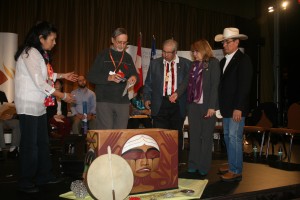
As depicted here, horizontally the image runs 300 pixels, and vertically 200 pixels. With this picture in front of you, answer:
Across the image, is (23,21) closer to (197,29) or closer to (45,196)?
(197,29)

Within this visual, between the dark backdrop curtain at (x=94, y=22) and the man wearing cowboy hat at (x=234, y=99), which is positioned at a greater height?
the dark backdrop curtain at (x=94, y=22)

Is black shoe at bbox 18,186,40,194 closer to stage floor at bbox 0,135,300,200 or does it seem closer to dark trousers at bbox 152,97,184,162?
stage floor at bbox 0,135,300,200

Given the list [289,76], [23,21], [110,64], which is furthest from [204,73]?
→ [289,76]

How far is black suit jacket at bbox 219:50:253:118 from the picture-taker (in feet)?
12.0

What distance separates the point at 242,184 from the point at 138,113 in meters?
3.52

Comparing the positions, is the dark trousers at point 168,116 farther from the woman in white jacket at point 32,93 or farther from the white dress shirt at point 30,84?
the white dress shirt at point 30,84

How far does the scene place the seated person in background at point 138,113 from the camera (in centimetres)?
676

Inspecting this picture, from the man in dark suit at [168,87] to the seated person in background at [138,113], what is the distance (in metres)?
2.41

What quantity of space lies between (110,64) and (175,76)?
0.90 metres

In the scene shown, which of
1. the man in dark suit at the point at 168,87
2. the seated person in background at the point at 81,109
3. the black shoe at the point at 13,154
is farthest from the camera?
the seated person in background at the point at 81,109

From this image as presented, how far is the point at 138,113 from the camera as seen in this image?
682cm

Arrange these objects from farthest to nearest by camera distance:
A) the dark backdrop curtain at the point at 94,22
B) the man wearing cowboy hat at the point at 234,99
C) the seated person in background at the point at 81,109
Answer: the dark backdrop curtain at the point at 94,22 < the seated person in background at the point at 81,109 < the man wearing cowboy hat at the point at 234,99

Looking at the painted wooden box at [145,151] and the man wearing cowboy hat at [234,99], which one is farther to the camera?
the man wearing cowboy hat at [234,99]

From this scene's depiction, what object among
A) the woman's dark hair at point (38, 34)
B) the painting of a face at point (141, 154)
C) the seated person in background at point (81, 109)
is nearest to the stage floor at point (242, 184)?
the painting of a face at point (141, 154)
